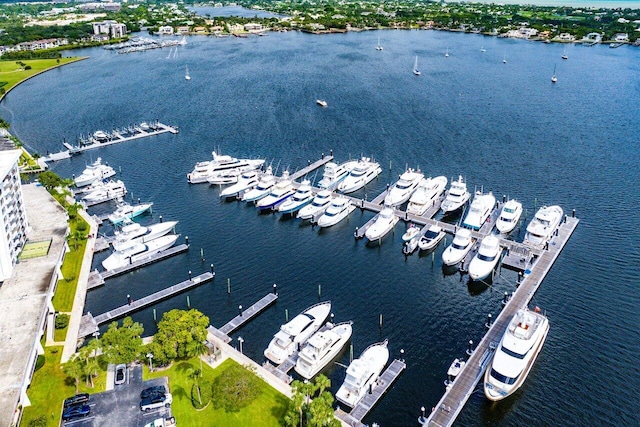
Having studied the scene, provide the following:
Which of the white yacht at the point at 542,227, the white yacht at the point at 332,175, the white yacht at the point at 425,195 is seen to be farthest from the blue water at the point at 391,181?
the white yacht at the point at 332,175

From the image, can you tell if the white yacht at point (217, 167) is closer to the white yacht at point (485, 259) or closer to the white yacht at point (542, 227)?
the white yacht at point (485, 259)

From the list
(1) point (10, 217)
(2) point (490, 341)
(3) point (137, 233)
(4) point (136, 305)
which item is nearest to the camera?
(2) point (490, 341)

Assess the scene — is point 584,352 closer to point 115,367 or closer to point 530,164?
point 115,367

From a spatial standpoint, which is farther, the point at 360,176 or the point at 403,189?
the point at 360,176

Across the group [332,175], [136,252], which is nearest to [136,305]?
[136,252]

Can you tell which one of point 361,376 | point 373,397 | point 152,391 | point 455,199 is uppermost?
point 455,199

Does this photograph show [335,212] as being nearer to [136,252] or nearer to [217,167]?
[217,167]
